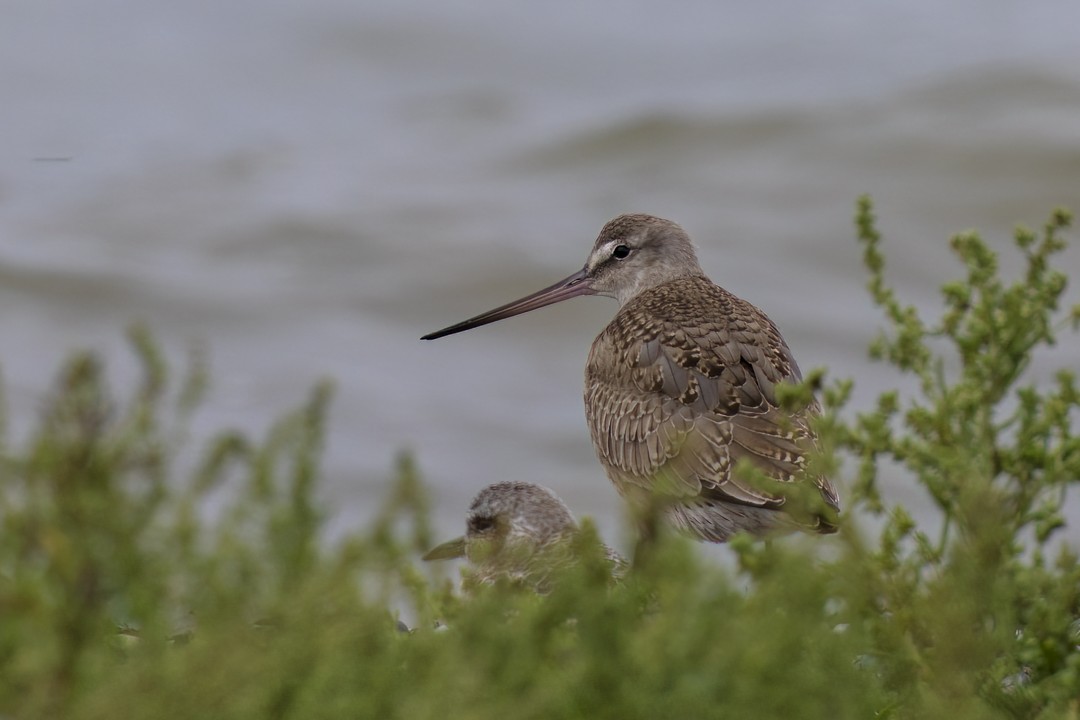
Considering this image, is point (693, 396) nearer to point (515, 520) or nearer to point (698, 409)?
point (698, 409)

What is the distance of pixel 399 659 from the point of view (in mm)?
2740

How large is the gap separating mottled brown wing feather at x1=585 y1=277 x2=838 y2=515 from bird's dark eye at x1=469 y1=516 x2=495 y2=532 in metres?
0.55

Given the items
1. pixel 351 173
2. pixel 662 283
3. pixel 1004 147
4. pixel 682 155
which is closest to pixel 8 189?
pixel 351 173

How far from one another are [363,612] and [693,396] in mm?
3512

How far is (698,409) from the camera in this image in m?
6.01

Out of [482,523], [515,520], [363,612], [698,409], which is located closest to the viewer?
[363,612]

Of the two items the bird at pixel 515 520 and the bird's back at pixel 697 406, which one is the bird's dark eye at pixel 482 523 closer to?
the bird at pixel 515 520

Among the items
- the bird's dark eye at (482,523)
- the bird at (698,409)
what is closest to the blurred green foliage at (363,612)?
the bird at (698,409)

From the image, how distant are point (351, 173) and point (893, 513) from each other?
12.8 m

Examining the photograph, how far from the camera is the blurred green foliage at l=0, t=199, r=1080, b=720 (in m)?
2.45

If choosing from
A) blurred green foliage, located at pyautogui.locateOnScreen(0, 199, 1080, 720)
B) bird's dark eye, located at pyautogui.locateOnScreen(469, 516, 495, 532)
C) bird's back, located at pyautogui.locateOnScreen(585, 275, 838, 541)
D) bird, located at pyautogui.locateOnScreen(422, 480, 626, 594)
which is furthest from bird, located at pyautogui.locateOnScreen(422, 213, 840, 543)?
blurred green foliage, located at pyautogui.locateOnScreen(0, 199, 1080, 720)

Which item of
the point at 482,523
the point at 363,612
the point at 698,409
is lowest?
the point at 482,523

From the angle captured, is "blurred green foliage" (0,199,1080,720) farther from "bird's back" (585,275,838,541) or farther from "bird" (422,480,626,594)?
"bird's back" (585,275,838,541)

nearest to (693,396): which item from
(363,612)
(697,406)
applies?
(697,406)
